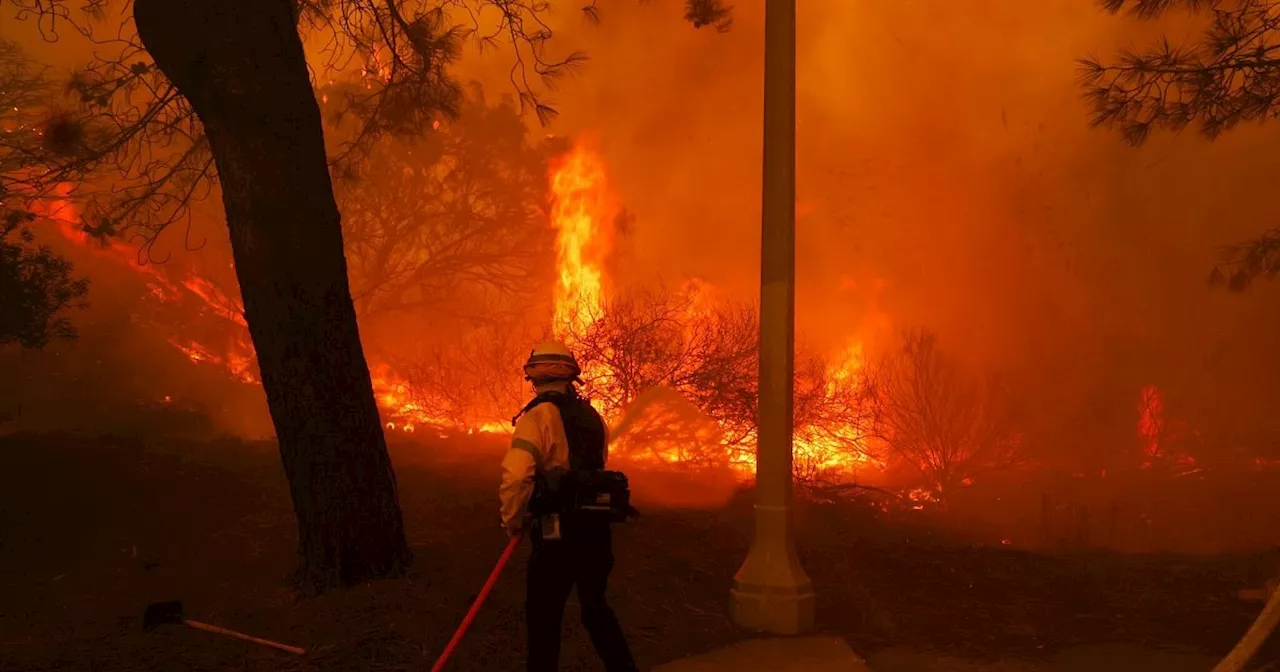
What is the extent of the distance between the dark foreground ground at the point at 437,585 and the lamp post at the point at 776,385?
0.33 m

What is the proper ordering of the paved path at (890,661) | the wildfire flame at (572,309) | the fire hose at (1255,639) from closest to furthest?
the fire hose at (1255,639)
the paved path at (890,661)
the wildfire flame at (572,309)

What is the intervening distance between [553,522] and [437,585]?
6.51 feet

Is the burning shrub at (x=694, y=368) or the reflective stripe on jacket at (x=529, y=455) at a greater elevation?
the burning shrub at (x=694, y=368)

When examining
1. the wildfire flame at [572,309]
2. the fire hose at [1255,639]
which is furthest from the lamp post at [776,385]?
the wildfire flame at [572,309]

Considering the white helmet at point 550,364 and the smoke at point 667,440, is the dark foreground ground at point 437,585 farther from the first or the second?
the smoke at point 667,440

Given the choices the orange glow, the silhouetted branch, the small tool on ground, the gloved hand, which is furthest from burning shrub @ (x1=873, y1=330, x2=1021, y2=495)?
the gloved hand

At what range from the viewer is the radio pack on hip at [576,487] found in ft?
14.7

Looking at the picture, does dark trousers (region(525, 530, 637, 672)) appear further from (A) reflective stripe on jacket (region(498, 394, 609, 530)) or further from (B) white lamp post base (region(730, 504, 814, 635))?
(B) white lamp post base (region(730, 504, 814, 635))

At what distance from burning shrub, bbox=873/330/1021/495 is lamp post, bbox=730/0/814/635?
764 centimetres

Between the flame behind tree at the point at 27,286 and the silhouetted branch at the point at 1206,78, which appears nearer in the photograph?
the silhouetted branch at the point at 1206,78

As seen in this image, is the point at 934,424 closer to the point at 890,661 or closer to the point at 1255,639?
the point at 890,661

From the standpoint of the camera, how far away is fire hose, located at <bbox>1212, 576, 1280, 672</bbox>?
14.8ft

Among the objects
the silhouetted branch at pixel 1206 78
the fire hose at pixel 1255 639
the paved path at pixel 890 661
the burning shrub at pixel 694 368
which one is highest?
the silhouetted branch at pixel 1206 78

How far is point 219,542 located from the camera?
7.23 metres
